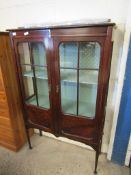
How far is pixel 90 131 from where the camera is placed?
1.47m

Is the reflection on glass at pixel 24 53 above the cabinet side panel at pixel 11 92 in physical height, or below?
above

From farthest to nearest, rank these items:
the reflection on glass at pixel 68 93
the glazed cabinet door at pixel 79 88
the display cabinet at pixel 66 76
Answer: the reflection on glass at pixel 68 93 < the glazed cabinet door at pixel 79 88 < the display cabinet at pixel 66 76

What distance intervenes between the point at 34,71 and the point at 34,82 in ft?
0.73

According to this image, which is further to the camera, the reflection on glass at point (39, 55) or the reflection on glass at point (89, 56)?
the reflection on glass at point (39, 55)

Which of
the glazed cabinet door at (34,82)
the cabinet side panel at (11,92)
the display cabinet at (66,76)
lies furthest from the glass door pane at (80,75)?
the cabinet side panel at (11,92)

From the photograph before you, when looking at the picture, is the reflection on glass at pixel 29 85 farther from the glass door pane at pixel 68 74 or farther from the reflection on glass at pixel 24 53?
the glass door pane at pixel 68 74

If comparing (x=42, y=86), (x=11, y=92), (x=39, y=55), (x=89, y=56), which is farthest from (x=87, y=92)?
(x=11, y=92)

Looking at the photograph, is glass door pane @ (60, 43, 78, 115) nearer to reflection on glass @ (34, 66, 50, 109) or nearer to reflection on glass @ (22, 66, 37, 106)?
reflection on glass @ (34, 66, 50, 109)

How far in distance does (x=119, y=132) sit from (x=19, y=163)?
1.35m

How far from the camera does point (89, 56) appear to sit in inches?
57.1

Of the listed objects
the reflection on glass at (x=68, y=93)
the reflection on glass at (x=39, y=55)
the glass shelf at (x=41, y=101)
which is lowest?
the glass shelf at (x=41, y=101)

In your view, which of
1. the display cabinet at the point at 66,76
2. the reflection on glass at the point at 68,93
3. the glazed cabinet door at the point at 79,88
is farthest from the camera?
the reflection on glass at the point at 68,93

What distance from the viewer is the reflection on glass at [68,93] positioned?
148cm

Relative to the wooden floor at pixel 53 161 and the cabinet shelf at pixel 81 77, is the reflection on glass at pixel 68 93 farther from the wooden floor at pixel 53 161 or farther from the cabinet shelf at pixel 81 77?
the wooden floor at pixel 53 161
